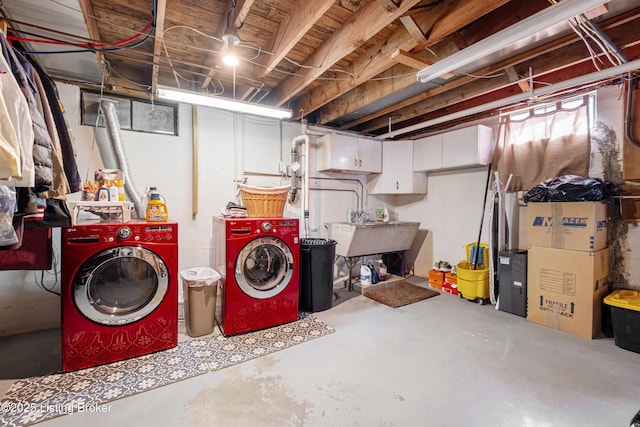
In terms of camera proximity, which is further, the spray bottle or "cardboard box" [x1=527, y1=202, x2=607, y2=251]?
"cardboard box" [x1=527, y1=202, x2=607, y2=251]

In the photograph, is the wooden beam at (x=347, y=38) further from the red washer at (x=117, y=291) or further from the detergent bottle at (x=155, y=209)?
the red washer at (x=117, y=291)

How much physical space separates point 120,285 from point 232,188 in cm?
171

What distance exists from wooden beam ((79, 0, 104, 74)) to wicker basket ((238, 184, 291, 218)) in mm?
1589

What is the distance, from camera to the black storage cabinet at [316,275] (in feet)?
10.4

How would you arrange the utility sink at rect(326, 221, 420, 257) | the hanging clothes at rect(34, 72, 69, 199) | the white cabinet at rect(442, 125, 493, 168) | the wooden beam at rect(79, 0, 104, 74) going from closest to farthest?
the hanging clothes at rect(34, 72, 69, 199) → the wooden beam at rect(79, 0, 104, 74) → the white cabinet at rect(442, 125, 493, 168) → the utility sink at rect(326, 221, 420, 257)

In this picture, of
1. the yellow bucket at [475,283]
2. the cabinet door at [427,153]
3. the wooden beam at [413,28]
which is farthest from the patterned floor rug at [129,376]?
the cabinet door at [427,153]

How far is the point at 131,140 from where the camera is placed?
3.02 m

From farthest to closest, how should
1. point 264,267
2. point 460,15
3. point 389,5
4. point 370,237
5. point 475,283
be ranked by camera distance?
point 370,237 → point 475,283 → point 264,267 → point 460,15 → point 389,5

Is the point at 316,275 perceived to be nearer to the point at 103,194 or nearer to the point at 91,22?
the point at 103,194

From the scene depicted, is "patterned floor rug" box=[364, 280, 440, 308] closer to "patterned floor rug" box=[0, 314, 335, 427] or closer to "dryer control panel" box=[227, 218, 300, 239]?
"patterned floor rug" box=[0, 314, 335, 427]

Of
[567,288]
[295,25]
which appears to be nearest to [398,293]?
[567,288]

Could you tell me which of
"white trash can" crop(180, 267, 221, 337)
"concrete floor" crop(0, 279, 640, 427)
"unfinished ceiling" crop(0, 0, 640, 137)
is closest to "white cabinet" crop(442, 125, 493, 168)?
"unfinished ceiling" crop(0, 0, 640, 137)

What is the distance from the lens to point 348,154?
166 inches

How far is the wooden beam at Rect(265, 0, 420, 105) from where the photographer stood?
1898mm
